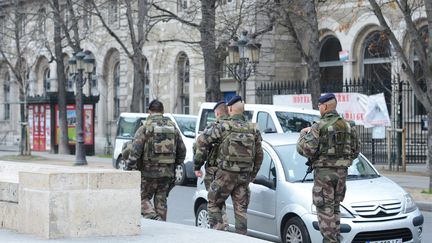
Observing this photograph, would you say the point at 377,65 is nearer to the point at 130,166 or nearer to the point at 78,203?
the point at 130,166

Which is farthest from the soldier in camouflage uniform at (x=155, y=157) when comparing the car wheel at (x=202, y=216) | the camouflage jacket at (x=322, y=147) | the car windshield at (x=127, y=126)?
the car windshield at (x=127, y=126)

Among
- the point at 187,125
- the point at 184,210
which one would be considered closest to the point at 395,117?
the point at 187,125

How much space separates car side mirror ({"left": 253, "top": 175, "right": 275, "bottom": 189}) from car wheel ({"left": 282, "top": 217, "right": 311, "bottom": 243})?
612 mm

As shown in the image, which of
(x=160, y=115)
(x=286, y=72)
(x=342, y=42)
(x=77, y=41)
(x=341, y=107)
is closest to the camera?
(x=160, y=115)

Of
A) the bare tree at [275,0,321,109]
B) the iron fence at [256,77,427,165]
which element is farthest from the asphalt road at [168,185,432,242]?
the iron fence at [256,77,427,165]

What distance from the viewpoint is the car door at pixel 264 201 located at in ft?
37.2

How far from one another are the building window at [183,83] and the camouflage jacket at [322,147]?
3263 cm

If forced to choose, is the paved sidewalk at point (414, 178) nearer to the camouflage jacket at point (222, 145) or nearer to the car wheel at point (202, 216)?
the car wheel at point (202, 216)

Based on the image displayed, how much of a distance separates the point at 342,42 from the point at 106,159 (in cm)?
1078

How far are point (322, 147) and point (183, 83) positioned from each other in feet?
110

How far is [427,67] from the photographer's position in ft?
64.1

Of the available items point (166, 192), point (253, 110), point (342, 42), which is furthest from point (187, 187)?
point (342, 42)

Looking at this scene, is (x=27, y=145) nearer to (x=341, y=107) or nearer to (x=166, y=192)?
(x=341, y=107)

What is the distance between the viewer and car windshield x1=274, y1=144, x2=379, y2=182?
11.5m
